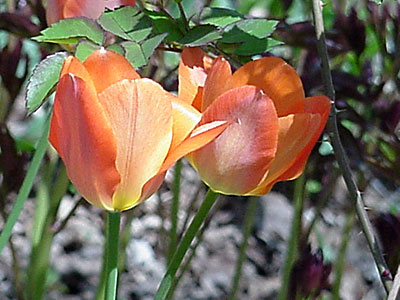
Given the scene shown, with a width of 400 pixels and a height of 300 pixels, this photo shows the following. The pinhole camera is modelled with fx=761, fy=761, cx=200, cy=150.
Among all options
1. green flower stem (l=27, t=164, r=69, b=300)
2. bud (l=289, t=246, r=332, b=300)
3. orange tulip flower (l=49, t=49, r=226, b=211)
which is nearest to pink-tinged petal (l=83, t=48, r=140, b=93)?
orange tulip flower (l=49, t=49, r=226, b=211)

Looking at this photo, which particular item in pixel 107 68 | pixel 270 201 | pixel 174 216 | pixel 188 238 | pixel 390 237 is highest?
pixel 107 68

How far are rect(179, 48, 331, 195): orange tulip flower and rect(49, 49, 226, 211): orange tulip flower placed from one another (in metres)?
0.02

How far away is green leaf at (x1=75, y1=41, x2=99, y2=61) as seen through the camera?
523mm

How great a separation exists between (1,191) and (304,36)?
1.42 feet

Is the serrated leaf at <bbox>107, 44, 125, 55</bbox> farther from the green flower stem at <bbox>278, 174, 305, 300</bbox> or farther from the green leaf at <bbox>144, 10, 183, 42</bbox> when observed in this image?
the green flower stem at <bbox>278, 174, 305, 300</bbox>

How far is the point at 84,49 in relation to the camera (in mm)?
526

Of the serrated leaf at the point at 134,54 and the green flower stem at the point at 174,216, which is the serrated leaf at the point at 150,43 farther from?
the green flower stem at the point at 174,216

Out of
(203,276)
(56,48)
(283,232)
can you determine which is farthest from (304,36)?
(283,232)

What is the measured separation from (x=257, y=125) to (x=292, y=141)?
0.10 feet

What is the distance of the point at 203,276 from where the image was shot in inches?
69.4

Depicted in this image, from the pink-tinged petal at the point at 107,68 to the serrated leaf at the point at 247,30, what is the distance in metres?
0.12

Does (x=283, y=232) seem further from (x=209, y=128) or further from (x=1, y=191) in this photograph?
(x=209, y=128)

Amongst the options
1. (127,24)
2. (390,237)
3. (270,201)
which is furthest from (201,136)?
(270,201)

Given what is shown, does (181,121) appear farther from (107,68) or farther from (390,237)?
(390,237)
